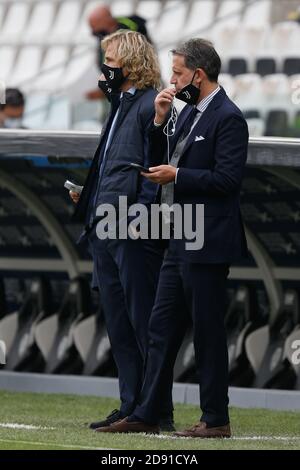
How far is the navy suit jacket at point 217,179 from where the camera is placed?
24.2ft

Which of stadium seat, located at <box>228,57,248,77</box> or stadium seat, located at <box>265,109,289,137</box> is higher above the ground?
stadium seat, located at <box>265,109,289,137</box>

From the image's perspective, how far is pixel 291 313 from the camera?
1035 cm

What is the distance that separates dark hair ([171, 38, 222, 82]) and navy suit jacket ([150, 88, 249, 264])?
0.58 feet

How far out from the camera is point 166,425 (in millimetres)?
7988

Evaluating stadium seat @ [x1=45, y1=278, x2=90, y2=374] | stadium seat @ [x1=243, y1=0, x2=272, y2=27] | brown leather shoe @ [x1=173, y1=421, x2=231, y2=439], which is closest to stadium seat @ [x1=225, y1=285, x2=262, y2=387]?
stadium seat @ [x1=45, y1=278, x2=90, y2=374]

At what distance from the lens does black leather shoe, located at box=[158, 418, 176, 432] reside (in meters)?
7.96

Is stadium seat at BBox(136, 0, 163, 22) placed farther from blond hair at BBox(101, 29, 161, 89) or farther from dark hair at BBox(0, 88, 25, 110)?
blond hair at BBox(101, 29, 161, 89)

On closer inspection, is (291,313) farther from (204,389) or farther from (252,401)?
(204,389)

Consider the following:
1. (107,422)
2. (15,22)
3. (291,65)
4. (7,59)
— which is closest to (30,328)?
(107,422)

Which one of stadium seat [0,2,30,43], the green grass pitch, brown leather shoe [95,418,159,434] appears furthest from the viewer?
stadium seat [0,2,30,43]

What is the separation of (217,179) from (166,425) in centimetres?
Result: 138

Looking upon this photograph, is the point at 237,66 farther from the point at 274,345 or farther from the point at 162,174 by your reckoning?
the point at 162,174

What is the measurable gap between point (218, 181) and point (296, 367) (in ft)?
9.68
